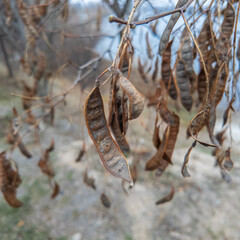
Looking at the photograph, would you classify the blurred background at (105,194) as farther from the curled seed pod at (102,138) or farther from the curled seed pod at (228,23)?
the curled seed pod at (102,138)

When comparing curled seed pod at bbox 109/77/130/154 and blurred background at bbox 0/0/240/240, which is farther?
blurred background at bbox 0/0/240/240

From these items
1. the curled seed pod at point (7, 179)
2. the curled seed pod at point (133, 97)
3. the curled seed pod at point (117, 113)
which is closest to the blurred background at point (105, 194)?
the curled seed pod at point (7, 179)

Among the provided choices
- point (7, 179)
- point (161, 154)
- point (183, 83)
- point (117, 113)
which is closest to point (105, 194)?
point (7, 179)

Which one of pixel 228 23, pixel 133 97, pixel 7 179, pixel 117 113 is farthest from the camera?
pixel 7 179

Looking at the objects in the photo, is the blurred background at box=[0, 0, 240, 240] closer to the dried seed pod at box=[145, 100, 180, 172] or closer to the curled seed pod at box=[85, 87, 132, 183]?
the dried seed pod at box=[145, 100, 180, 172]

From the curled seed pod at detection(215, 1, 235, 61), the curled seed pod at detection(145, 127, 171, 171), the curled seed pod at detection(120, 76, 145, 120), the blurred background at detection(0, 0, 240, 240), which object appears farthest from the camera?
the blurred background at detection(0, 0, 240, 240)

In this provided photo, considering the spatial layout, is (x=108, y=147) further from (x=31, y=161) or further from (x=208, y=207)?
(x=31, y=161)

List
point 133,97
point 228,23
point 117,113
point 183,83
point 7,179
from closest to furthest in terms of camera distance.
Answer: point 133,97, point 117,113, point 228,23, point 183,83, point 7,179

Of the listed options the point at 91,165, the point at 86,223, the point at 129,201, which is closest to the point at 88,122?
the point at 86,223

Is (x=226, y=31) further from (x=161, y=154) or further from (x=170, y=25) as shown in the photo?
(x=161, y=154)

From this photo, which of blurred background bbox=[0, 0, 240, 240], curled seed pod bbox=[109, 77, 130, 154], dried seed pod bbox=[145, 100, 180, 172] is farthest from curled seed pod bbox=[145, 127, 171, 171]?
blurred background bbox=[0, 0, 240, 240]
